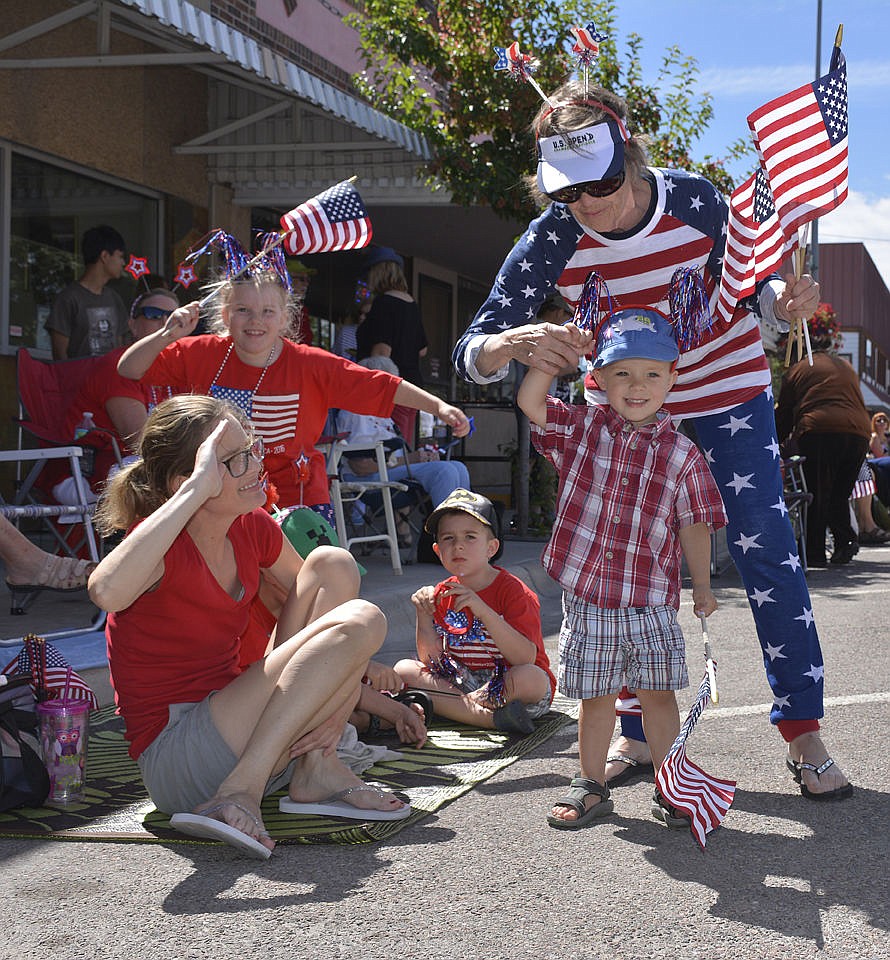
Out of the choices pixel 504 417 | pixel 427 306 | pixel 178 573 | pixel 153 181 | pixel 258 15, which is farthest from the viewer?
pixel 427 306

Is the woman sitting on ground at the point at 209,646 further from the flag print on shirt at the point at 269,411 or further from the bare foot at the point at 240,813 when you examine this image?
the flag print on shirt at the point at 269,411

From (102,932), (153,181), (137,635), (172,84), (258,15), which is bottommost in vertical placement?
(102,932)

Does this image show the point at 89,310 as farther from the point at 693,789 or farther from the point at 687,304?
the point at 693,789

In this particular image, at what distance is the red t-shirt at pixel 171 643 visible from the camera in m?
3.39

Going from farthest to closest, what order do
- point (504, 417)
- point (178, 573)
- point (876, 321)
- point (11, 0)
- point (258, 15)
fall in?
1. point (876, 321)
2. point (504, 417)
3. point (258, 15)
4. point (11, 0)
5. point (178, 573)

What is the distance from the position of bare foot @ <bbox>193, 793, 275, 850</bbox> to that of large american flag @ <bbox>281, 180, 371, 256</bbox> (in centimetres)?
270

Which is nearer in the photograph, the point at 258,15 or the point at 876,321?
the point at 258,15

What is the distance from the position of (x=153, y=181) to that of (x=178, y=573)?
781 centimetres

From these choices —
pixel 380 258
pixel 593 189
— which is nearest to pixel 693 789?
pixel 593 189

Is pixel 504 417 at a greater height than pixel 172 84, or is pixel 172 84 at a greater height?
pixel 172 84

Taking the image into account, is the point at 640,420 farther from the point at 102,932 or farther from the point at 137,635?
the point at 102,932

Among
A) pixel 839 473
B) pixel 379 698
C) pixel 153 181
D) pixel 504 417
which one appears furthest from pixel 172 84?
pixel 379 698

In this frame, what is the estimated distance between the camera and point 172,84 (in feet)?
35.0

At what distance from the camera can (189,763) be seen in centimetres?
331
